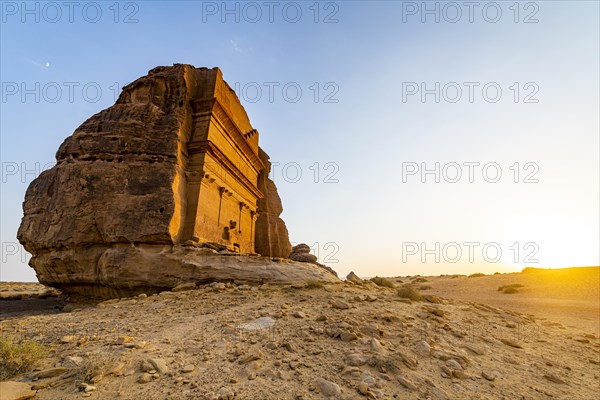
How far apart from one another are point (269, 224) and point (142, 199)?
1211cm

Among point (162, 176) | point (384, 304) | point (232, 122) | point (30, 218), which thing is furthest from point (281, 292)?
point (30, 218)

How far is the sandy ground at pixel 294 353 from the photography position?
10.9ft

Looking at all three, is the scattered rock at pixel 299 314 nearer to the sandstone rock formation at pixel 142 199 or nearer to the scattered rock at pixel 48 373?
the sandstone rock formation at pixel 142 199

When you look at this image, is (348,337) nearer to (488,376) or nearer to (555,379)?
(488,376)

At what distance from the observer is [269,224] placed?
20641mm

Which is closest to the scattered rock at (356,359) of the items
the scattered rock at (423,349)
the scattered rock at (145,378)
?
the scattered rock at (423,349)

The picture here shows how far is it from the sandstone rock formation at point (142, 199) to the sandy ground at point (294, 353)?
1.61m

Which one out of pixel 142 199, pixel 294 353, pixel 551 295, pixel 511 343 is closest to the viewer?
pixel 294 353

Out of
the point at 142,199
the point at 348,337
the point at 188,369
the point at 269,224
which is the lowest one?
the point at 188,369

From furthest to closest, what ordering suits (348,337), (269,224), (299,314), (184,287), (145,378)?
(269,224) → (184,287) → (299,314) → (348,337) → (145,378)

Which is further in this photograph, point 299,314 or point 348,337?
point 299,314

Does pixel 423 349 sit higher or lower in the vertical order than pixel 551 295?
higher

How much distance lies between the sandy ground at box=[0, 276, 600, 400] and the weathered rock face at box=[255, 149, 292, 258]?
13.1 meters

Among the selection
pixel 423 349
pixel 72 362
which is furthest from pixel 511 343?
pixel 72 362
